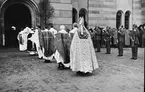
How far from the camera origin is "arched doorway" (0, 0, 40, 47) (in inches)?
747

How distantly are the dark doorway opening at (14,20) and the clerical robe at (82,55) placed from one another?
43.2 ft

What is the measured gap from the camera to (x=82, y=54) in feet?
25.5

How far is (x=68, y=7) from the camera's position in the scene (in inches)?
806

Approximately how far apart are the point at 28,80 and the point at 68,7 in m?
14.2

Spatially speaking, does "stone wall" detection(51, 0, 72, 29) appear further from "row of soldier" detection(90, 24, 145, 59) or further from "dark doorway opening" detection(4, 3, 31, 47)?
"row of soldier" detection(90, 24, 145, 59)

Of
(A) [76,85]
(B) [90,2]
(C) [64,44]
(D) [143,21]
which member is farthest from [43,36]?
(D) [143,21]

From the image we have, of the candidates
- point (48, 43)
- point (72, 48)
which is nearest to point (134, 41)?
point (48, 43)

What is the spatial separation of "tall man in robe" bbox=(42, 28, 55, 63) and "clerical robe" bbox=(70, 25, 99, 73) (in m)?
3.74

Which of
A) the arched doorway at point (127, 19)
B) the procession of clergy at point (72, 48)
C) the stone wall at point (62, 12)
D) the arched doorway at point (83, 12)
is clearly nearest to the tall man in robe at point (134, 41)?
the procession of clergy at point (72, 48)

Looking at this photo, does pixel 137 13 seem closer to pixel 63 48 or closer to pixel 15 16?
pixel 15 16

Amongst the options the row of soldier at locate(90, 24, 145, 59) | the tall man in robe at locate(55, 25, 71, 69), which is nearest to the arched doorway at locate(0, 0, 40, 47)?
the row of soldier at locate(90, 24, 145, 59)

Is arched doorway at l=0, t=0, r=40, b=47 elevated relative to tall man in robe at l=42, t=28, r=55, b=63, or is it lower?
elevated

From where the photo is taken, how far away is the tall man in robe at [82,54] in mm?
7703

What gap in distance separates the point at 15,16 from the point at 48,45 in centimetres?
1010
